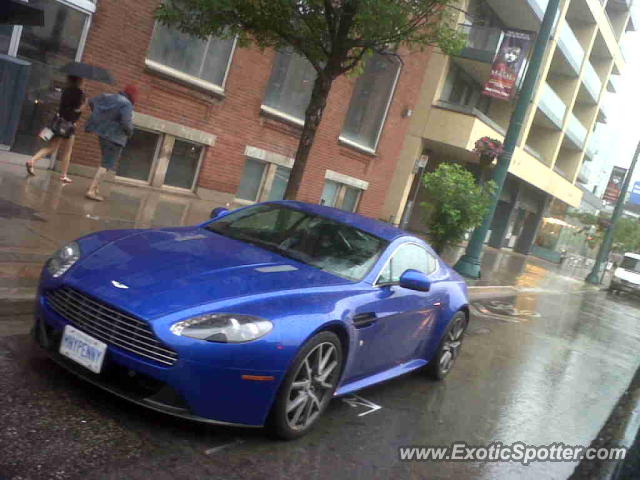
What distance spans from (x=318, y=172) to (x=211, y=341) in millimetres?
13899

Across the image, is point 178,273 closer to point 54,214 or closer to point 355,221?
point 355,221

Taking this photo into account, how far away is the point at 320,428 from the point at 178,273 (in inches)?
57.3

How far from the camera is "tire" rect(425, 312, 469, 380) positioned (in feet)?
19.7

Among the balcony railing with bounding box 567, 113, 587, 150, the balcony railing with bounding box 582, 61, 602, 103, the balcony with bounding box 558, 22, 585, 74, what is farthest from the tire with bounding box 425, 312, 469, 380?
the balcony railing with bounding box 582, 61, 602, 103

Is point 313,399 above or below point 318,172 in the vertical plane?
below

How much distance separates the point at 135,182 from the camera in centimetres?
1243

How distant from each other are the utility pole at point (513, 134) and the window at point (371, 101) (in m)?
5.15

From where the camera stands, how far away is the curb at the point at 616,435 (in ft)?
12.2

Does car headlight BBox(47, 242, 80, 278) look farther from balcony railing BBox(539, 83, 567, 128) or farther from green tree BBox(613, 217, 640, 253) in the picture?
green tree BBox(613, 217, 640, 253)

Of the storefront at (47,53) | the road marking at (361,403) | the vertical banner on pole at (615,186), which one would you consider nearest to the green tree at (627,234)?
the vertical banner on pole at (615,186)

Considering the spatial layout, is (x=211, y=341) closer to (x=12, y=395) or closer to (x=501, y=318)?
(x=12, y=395)

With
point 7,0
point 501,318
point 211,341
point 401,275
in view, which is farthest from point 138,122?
point 211,341

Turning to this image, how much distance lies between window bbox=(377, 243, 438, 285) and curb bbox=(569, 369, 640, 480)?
6.09ft

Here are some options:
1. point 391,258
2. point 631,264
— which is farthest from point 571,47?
point 391,258
